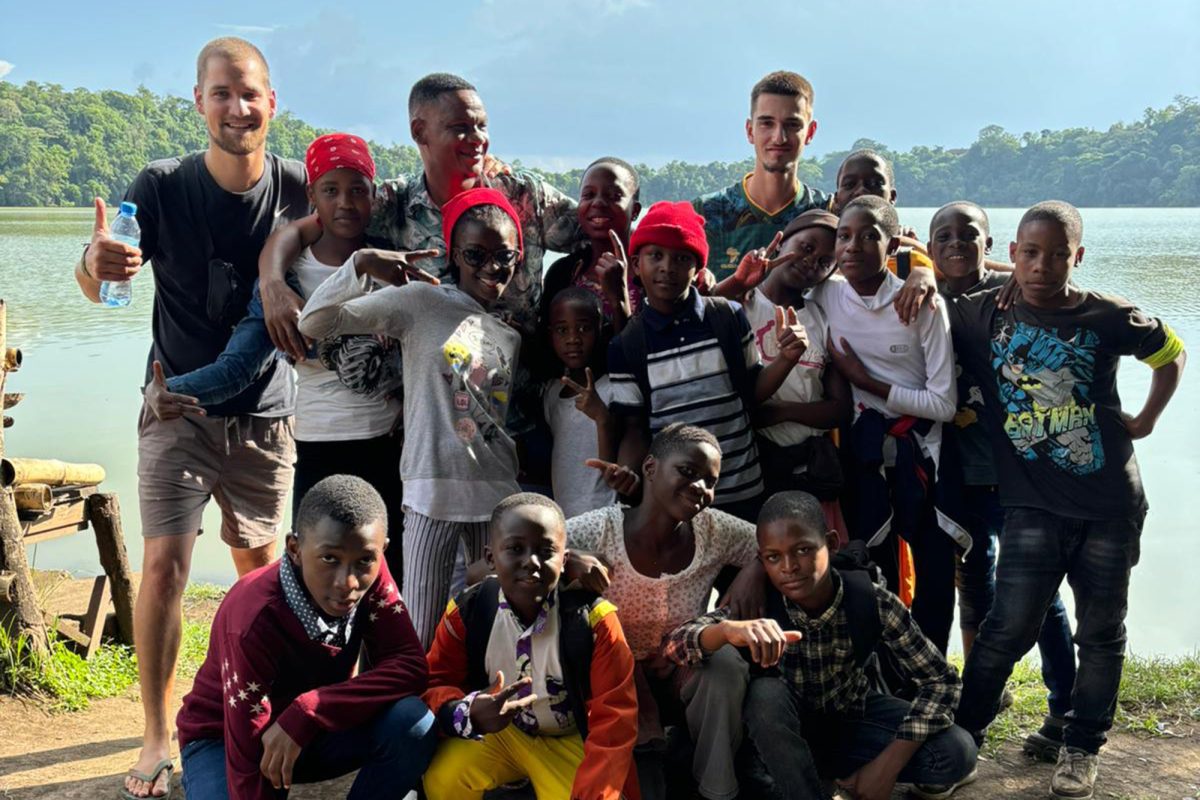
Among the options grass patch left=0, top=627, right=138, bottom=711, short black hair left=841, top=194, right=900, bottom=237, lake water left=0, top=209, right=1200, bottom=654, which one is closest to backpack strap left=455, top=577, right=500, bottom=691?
short black hair left=841, top=194, right=900, bottom=237

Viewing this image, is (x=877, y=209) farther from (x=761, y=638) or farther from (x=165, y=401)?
(x=165, y=401)

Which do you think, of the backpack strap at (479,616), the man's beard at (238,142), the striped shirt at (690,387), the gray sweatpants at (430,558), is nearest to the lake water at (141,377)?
the striped shirt at (690,387)

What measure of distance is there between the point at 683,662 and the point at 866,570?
2.13ft

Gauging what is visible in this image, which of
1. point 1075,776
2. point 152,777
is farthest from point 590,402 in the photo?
point 1075,776

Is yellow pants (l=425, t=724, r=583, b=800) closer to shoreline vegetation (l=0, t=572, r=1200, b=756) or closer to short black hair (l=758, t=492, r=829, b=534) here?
short black hair (l=758, t=492, r=829, b=534)

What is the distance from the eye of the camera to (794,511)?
3.12 metres

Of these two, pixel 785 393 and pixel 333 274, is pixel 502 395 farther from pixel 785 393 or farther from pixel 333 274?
pixel 785 393

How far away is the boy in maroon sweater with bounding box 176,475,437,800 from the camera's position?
283 cm

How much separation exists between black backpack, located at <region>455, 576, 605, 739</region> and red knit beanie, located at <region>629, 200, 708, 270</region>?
45.2 inches

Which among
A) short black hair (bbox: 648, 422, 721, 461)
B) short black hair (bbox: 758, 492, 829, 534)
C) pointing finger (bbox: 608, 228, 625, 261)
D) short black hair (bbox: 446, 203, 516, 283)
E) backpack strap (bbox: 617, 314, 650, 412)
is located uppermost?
short black hair (bbox: 446, 203, 516, 283)

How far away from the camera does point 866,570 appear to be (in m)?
3.31

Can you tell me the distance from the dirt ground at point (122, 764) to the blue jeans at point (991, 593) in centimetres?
29

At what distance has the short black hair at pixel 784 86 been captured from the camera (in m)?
4.27

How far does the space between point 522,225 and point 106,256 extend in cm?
141
